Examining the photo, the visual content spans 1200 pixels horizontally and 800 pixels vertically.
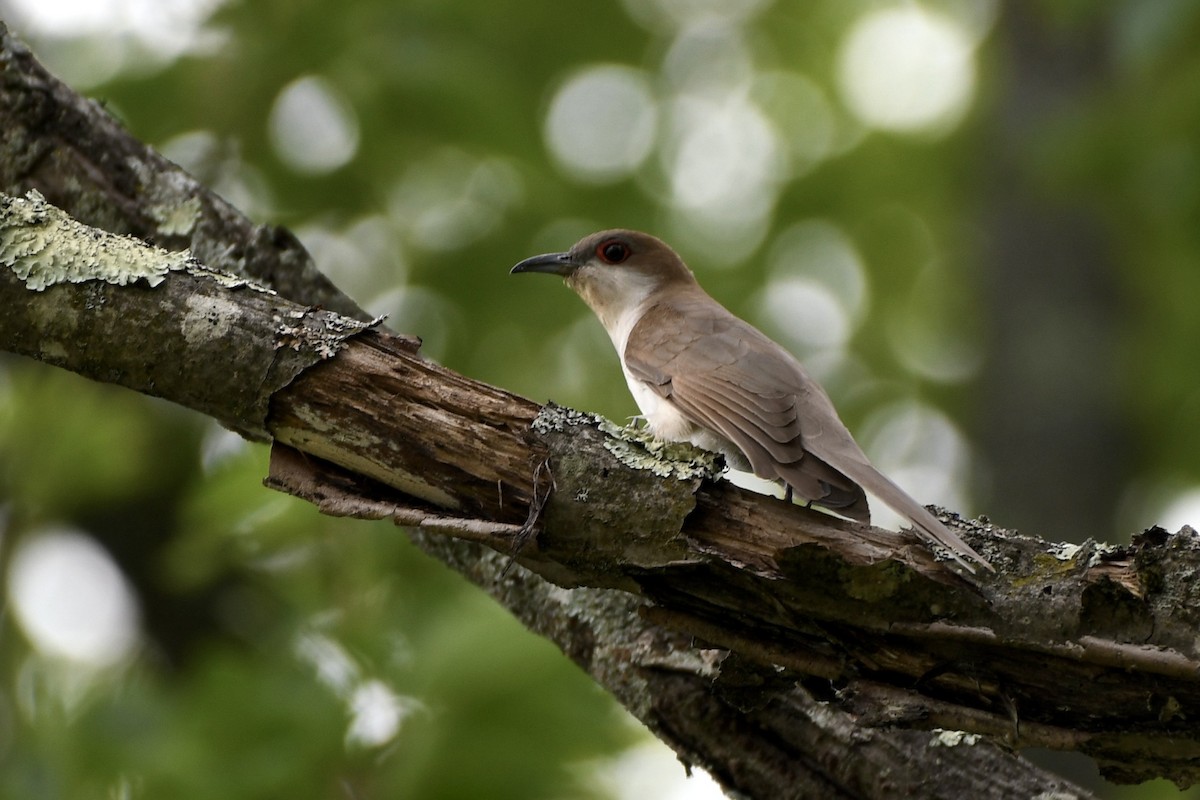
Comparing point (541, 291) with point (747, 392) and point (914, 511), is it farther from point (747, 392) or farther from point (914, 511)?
point (914, 511)

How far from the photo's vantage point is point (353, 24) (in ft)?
20.5

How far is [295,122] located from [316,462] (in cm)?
394

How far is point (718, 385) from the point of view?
15.0 feet

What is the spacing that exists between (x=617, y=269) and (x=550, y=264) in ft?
1.18

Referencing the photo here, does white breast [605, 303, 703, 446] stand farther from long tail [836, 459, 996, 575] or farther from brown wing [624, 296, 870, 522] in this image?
long tail [836, 459, 996, 575]

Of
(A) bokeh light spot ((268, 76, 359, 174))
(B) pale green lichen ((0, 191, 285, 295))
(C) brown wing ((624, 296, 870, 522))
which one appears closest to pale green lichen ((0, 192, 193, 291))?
(B) pale green lichen ((0, 191, 285, 295))

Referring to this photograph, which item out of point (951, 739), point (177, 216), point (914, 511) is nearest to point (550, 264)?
point (177, 216)

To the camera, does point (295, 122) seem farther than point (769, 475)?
Yes

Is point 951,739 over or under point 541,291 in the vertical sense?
under

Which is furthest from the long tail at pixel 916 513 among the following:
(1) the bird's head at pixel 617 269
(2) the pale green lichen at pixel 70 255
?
(1) the bird's head at pixel 617 269

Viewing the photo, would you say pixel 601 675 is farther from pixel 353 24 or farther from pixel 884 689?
pixel 353 24

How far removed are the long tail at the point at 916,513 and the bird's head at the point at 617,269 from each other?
8.83 ft

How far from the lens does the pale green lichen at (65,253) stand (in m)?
2.99

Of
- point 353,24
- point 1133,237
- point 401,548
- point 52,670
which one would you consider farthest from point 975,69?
point 52,670
